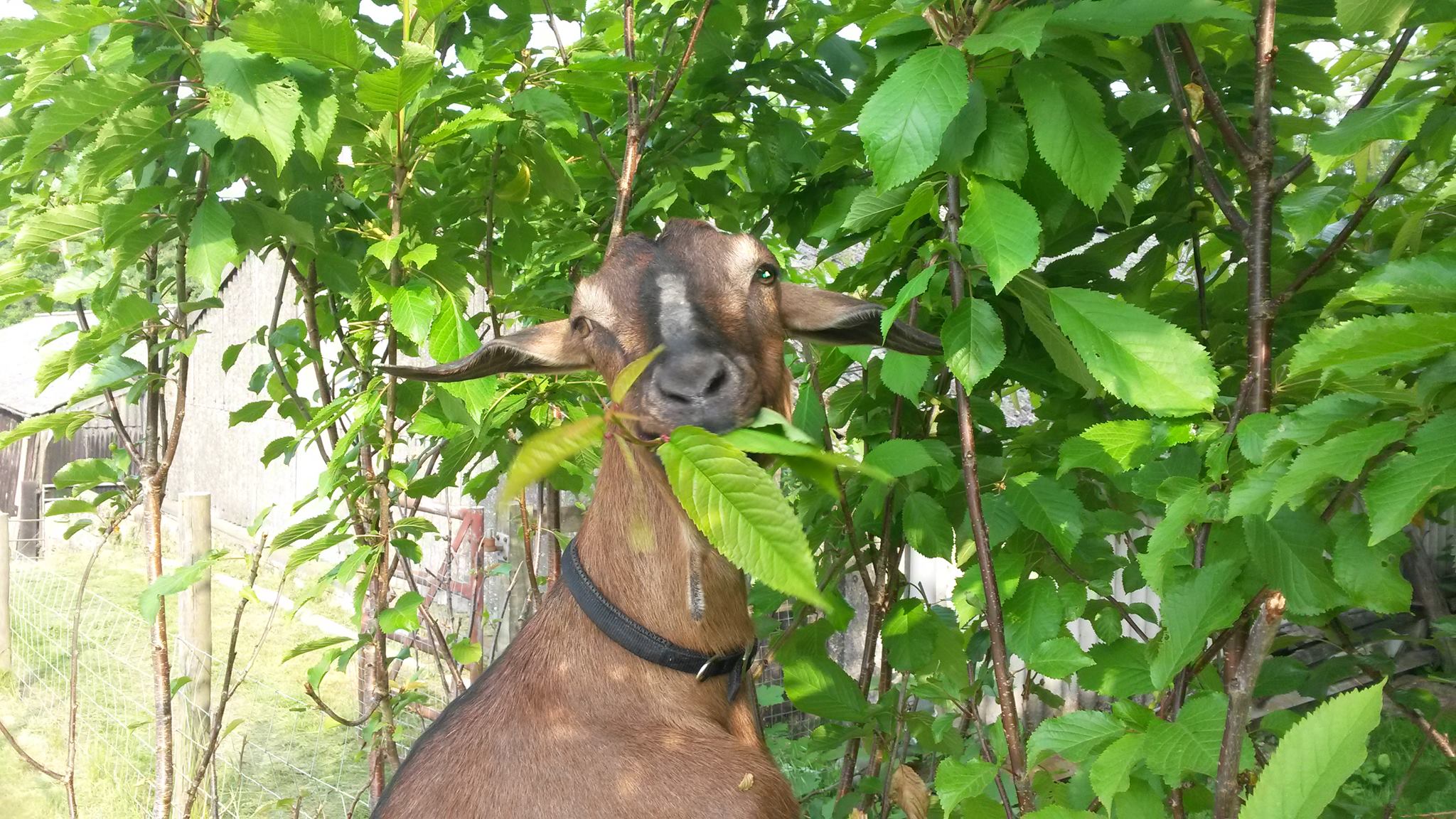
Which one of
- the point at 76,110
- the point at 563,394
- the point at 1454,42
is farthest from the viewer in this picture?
the point at 563,394

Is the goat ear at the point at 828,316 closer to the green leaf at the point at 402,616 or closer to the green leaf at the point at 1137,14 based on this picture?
the green leaf at the point at 1137,14

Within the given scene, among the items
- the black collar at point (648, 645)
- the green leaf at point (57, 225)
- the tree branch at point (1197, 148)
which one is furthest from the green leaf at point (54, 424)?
the tree branch at point (1197, 148)

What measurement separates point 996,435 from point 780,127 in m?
1.25

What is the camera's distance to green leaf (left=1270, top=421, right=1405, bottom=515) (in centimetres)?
121

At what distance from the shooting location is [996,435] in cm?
263

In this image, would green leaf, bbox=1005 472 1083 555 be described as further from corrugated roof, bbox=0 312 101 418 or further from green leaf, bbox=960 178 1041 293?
corrugated roof, bbox=0 312 101 418

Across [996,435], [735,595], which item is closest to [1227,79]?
[996,435]

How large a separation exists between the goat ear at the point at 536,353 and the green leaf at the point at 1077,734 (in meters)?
1.51

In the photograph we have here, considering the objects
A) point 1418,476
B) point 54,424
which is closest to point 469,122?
point 54,424

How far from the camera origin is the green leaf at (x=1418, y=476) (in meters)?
1.18

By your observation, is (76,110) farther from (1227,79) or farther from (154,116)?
(1227,79)

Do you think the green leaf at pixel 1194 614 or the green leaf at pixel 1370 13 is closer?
the green leaf at pixel 1194 614

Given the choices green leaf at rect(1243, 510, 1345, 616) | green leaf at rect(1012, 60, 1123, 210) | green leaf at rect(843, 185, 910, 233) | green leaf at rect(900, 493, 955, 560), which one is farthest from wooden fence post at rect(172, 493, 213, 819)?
green leaf at rect(1243, 510, 1345, 616)

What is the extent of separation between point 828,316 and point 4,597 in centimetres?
1046
